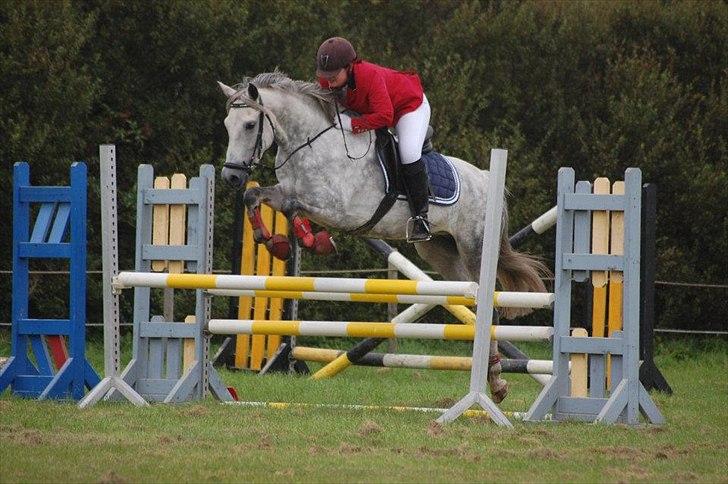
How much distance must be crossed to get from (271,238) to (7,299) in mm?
6526

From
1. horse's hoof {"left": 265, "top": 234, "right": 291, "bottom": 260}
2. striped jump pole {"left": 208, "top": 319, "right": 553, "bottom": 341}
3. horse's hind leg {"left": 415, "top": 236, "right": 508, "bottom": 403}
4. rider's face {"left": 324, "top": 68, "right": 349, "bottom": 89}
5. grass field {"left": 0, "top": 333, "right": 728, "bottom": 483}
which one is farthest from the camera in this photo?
horse's hind leg {"left": 415, "top": 236, "right": 508, "bottom": 403}

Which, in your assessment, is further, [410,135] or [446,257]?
[446,257]

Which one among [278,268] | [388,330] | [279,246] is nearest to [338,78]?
[279,246]

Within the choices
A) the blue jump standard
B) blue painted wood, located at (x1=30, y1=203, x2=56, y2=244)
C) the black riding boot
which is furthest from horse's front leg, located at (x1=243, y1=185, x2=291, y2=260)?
blue painted wood, located at (x1=30, y1=203, x2=56, y2=244)

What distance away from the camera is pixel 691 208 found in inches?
539

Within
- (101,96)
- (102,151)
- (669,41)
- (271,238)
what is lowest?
(271,238)

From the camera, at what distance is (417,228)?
7.25 metres

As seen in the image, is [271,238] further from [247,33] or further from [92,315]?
[247,33]

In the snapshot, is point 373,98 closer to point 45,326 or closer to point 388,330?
point 388,330

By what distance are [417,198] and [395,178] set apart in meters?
0.18

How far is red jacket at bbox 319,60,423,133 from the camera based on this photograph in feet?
23.0

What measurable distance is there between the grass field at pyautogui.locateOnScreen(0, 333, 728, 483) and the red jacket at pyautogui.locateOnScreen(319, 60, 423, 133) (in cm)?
162

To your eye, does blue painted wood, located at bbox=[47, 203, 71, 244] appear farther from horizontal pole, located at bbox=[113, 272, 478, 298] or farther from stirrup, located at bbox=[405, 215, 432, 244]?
stirrup, located at bbox=[405, 215, 432, 244]

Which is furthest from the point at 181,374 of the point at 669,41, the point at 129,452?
the point at 669,41
